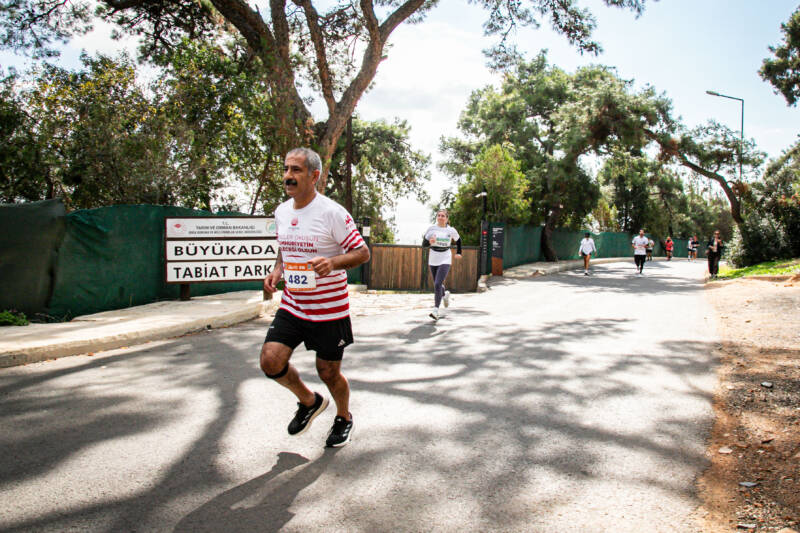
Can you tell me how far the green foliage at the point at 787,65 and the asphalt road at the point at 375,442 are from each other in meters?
19.5

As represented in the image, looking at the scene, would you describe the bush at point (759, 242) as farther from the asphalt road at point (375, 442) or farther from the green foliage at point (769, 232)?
the asphalt road at point (375, 442)

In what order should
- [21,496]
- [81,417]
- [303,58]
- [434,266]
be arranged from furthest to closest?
[303,58] → [434,266] → [81,417] → [21,496]

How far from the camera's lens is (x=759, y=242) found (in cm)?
2261

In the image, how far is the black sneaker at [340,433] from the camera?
3.93 meters

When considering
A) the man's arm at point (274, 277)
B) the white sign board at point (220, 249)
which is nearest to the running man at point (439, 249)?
the white sign board at point (220, 249)

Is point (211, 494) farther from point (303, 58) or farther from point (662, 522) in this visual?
point (303, 58)

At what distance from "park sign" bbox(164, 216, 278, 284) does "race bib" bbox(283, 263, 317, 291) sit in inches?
308

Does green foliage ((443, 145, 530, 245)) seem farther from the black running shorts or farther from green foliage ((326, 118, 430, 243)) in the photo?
the black running shorts

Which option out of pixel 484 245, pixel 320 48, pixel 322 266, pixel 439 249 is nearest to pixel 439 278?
pixel 439 249

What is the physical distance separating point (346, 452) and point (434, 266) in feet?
22.3

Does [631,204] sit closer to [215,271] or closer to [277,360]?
[215,271]

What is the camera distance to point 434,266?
10453mm

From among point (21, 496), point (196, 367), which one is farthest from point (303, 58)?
point (21, 496)

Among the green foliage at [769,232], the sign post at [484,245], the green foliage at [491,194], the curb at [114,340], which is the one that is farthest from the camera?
the green foliage at [491,194]
